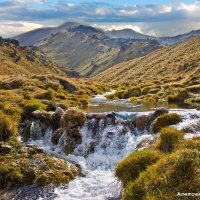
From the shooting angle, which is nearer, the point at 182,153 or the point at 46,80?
the point at 182,153

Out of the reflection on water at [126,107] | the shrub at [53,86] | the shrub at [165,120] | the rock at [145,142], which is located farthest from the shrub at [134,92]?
the rock at [145,142]

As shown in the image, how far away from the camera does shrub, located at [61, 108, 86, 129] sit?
38.3m

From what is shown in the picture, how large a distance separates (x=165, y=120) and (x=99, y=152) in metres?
6.86

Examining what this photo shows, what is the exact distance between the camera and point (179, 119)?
35.7 m

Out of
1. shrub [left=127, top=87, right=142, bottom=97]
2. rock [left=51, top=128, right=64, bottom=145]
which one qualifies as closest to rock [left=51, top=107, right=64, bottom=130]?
rock [left=51, top=128, right=64, bottom=145]

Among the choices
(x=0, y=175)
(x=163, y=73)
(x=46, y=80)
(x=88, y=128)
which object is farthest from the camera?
(x=163, y=73)

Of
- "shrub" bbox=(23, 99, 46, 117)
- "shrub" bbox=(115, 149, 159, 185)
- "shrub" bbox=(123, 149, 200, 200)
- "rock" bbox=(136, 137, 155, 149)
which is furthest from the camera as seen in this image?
"shrub" bbox=(23, 99, 46, 117)

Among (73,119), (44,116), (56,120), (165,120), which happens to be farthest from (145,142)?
(44,116)

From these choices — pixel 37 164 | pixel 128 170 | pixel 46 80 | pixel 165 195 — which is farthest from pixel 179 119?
pixel 46 80

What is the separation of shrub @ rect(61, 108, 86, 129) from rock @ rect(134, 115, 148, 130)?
544 centimetres

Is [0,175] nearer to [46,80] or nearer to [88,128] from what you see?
[88,128]

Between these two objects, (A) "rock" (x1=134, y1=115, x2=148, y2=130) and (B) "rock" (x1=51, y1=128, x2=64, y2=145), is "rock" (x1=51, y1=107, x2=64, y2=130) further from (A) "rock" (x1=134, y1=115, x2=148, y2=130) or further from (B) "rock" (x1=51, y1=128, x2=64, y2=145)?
(A) "rock" (x1=134, y1=115, x2=148, y2=130)

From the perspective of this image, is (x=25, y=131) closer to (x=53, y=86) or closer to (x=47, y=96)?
(x=47, y=96)

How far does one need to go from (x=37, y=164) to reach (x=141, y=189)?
14.7m
